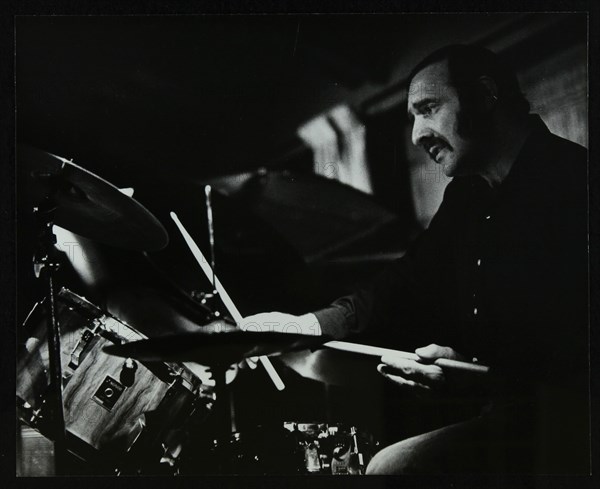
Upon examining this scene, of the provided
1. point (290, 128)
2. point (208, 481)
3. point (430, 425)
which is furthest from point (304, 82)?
point (208, 481)

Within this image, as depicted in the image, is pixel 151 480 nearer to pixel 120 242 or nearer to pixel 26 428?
pixel 26 428

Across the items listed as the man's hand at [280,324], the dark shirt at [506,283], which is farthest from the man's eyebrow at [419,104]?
the man's hand at [280,324]

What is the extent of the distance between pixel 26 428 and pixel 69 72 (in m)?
1.18

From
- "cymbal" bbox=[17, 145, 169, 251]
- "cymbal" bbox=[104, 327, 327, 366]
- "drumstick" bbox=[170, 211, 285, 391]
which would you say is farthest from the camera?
"drumstick" bbox=[170, 211, 285, 391]

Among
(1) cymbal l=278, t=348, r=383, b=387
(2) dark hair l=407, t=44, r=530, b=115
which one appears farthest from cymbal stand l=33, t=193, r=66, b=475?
(2) dark hair l=407, t=44, r=530, b=115

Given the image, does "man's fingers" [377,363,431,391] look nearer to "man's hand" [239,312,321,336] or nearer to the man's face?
"man's hand" [239,312,321,336]

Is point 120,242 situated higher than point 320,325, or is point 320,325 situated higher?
point 120,242

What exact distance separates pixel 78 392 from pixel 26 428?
0.25 meters

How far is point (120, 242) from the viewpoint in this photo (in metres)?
2.14

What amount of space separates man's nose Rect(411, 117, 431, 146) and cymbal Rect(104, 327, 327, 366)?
0.71 m

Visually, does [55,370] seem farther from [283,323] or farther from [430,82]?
[430,82]

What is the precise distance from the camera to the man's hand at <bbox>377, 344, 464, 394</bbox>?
216cm

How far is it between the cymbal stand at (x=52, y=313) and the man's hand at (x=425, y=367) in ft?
3.46

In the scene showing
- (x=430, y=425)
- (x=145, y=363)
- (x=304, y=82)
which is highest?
(x=304, y=82)
